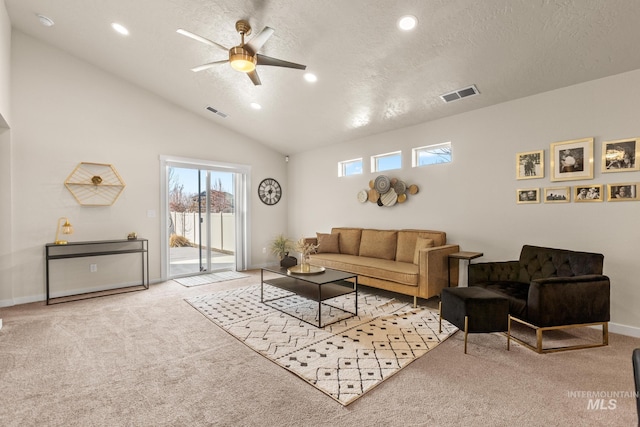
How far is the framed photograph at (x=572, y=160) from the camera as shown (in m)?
3.29

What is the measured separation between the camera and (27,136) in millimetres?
4230

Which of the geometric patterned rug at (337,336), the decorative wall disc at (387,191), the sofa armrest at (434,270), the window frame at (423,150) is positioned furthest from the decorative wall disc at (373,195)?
the geometric patterned rug at (337,336)

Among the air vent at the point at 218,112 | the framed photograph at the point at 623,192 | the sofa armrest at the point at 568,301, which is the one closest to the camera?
the sofa armrest at the point at 568,301

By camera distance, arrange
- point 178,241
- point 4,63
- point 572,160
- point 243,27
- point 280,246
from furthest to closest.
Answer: point 280,246, point 178,241, point 4,63, point 572,160, point 243,27

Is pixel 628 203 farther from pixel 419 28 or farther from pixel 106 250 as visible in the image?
pixel 106 250

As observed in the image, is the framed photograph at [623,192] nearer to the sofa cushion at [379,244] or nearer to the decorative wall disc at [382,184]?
the sofa cushion at [379,244]

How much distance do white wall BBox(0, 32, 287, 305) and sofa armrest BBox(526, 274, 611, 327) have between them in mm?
5680

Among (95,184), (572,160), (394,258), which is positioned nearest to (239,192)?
(95,184)

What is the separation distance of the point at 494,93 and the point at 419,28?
60.9 inches

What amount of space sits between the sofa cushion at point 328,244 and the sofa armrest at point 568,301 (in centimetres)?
333

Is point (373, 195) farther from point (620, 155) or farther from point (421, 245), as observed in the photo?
point (620, 155)

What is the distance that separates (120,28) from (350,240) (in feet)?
15.1

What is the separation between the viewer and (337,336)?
9.96ft

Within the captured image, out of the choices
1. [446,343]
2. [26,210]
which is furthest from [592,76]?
[26,210]
